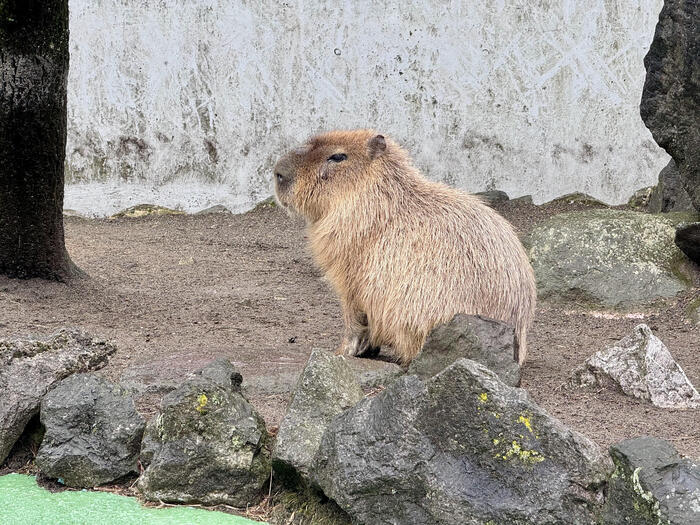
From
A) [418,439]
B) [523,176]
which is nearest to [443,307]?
[418,439]

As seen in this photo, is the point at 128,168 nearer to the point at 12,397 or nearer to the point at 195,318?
the point at 195,318

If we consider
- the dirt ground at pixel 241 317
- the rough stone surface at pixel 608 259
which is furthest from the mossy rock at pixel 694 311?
the rough stone surface at pixel 608 259

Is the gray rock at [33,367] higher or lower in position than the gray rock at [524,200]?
lower

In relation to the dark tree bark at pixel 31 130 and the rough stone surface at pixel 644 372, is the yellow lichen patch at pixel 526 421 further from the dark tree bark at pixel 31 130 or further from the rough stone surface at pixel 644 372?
the dark tree bark at pixel 31 130

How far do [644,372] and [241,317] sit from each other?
2.28m

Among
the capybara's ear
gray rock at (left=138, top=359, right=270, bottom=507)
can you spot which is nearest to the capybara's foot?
the capybara's ear

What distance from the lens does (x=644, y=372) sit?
11.4 ft

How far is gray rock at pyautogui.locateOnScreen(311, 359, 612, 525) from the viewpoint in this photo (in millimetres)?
2561

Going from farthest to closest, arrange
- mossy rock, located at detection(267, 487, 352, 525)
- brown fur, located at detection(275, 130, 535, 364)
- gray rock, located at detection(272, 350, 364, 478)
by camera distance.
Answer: brown fur, located at detection(275, 130, 535, 364), gray rock, located at detection(272, 350, 364, 478), mossy rock, located at detection(267, 487, 352, 525)

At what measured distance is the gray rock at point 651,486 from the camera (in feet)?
7.45

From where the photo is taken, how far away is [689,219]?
237 inches

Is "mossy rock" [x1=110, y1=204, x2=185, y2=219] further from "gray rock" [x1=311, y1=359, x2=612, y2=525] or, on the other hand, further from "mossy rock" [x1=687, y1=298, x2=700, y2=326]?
"gray rock" [x1=311, y1=359, x2=612, y2=525]

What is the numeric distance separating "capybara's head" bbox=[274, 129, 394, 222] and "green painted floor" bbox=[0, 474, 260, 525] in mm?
1743

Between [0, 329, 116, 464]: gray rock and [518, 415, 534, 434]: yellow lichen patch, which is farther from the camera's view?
[0, 329, 116, 464]: gray rock
